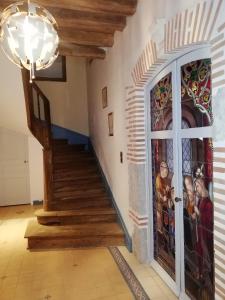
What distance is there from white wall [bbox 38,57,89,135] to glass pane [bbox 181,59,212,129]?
4.21 meters

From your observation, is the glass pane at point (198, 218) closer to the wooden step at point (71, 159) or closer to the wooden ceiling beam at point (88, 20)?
the wooden ceiling beam at point (88, 20)

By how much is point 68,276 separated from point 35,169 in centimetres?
380

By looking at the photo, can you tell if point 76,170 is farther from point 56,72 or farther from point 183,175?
point 183,175

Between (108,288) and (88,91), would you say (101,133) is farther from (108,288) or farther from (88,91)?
(108,288)

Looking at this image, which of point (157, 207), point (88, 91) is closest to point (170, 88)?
point (157, 207)

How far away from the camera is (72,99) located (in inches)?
243

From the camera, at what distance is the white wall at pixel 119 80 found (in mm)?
2416

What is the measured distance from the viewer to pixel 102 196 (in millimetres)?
4406

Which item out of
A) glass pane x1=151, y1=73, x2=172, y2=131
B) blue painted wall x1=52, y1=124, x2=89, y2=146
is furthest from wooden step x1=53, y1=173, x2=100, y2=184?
glass pane x1=151, y1=73, x2=172, y2=131

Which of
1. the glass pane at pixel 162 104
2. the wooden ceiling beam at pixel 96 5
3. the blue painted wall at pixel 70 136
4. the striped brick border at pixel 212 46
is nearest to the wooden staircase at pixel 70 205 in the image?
the blue painted wall at pixel 70 136

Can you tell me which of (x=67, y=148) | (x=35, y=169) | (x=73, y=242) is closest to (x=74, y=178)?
(x=67, y=148)

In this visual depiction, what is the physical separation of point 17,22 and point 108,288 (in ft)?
7.99

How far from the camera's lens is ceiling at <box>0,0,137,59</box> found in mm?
2609

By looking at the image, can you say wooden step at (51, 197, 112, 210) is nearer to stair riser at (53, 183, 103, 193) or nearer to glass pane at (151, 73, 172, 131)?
stair riser at (53, 183, 103, 193)
